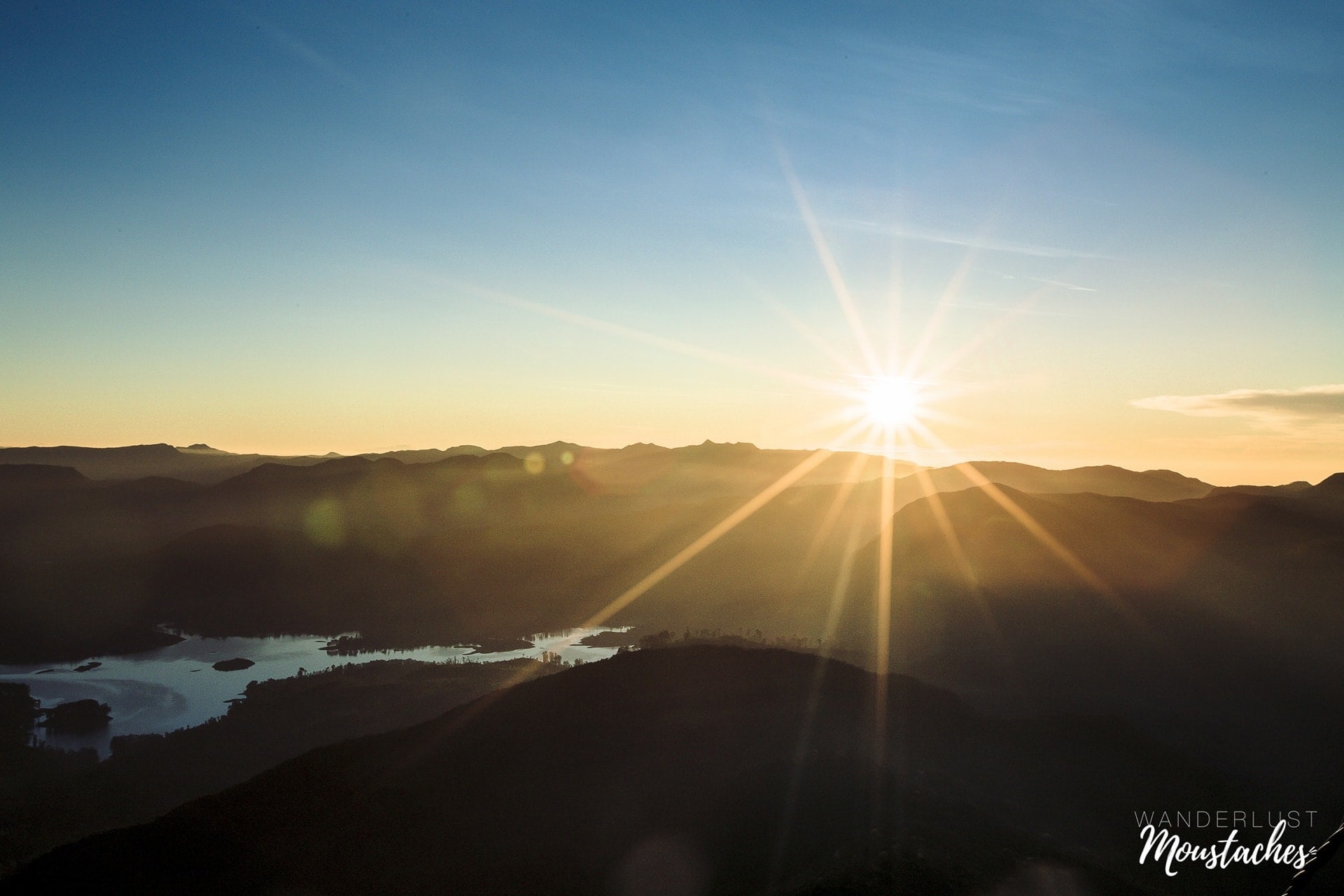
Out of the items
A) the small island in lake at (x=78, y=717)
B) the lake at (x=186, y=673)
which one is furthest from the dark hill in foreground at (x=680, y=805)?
the small island in lake at (x=78, y=717)

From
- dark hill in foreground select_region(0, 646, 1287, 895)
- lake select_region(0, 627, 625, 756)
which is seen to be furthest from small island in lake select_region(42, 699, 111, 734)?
dark hill in foreground select_region(0, 646, 1287, 895)

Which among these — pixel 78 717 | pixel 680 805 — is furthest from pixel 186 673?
pixel 680 805

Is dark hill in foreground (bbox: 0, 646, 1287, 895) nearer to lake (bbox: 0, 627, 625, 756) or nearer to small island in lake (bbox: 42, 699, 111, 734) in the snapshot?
lake (bbox: 0, 627, 625, 756)

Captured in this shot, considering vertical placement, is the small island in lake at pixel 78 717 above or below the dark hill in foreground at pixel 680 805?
below

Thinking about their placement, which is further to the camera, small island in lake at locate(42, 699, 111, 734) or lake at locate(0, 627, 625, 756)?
lake at locate(0, 627, 625, 756)

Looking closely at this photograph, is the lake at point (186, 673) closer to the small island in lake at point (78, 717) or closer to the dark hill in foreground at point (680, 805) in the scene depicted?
the small island in lake at point (78, 717)

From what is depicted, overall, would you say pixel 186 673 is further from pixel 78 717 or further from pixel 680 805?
pixel 680 805

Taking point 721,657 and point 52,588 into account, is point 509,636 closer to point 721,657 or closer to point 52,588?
point 721,657
